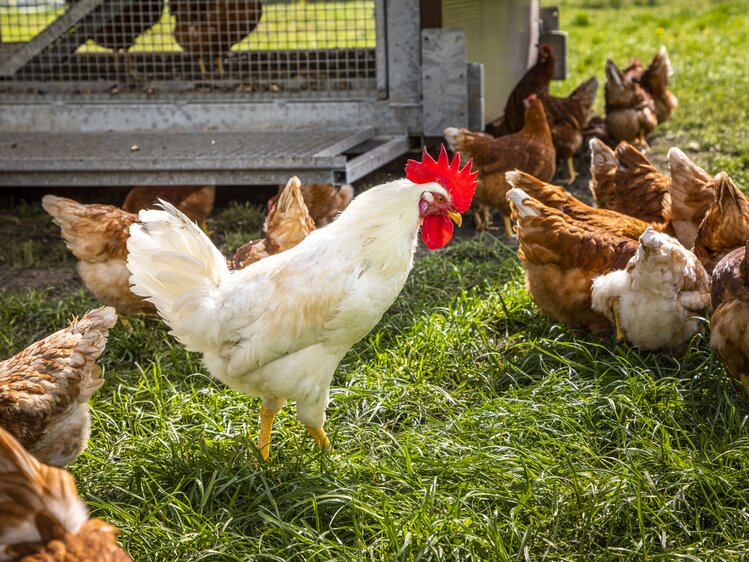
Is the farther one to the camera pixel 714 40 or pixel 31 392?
pixel 714 40

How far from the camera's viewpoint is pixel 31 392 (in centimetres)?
310

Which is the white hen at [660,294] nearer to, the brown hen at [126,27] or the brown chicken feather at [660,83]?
the brown hen at [126,27]

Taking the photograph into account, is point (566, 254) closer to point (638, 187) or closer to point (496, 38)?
point (638, 187)

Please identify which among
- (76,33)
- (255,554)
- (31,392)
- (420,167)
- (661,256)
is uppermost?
(76,33)

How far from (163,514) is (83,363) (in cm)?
73

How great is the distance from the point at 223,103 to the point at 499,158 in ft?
7.94

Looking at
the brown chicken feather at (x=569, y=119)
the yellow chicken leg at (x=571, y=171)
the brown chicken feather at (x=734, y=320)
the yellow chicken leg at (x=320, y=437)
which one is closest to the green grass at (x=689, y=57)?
the brown chicken feather at (x=569, y=119)

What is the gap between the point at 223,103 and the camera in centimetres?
700

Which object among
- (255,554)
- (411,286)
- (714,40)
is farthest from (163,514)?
(714,40)

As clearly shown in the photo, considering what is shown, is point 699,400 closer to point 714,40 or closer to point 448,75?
point 448,75

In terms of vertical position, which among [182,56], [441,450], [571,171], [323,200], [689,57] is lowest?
[441,450]

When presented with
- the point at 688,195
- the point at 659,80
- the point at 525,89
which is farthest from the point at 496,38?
the point at 688,195

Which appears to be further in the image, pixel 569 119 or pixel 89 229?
pixel 569 119

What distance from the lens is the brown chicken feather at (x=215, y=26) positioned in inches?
302
